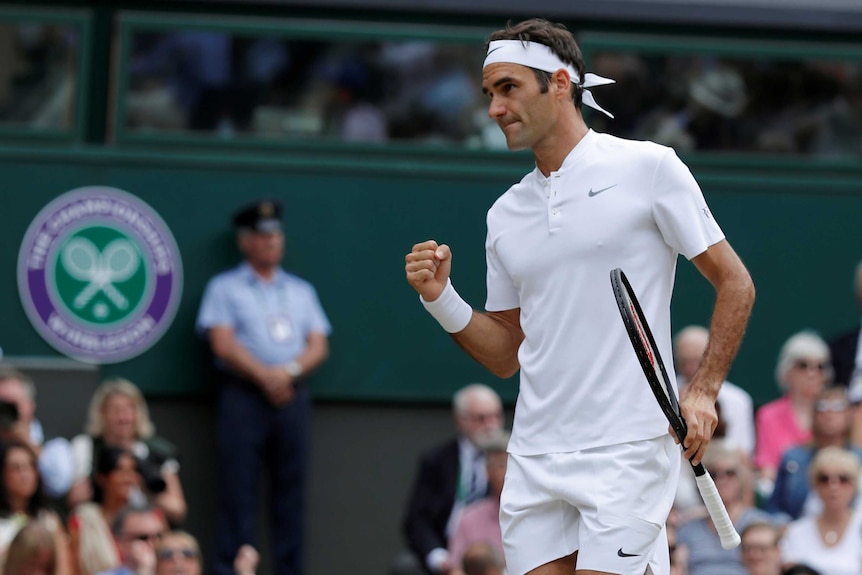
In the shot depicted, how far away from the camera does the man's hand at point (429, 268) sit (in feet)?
15.4

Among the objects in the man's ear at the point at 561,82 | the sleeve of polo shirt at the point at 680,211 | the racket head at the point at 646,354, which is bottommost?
the racket head at the point at 646,354

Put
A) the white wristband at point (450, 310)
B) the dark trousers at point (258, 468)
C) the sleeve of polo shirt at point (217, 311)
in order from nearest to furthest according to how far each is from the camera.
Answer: the white wristband at point (450, 310), the dark trousers at point (258, 468), the sleeve of polo shirt at point (217, 311)

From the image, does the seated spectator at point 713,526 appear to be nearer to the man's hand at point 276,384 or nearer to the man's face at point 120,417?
the man's hand at point 276,384

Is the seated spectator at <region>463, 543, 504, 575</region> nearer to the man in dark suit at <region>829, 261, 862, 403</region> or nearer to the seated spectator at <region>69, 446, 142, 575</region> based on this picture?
the seated spectator at <region>69, 446, 142, 575</region>

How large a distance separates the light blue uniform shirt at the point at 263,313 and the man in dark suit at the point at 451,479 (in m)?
1.19

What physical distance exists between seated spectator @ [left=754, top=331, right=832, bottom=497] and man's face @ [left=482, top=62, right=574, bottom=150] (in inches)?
194

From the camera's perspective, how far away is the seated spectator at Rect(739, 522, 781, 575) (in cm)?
764

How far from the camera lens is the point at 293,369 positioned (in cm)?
964

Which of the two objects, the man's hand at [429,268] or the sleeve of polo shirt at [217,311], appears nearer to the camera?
Result: the man's hand at [429,268]

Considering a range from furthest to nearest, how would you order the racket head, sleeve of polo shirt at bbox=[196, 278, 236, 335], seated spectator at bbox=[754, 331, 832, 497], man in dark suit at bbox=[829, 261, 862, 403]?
sleeve of polo shirt at bbox=[196, 278, 236, 335], man in dark suit at bbox=[829, 261, 862, 403], seated spectator at bbox=[754, 331, 832, 497], the racket head

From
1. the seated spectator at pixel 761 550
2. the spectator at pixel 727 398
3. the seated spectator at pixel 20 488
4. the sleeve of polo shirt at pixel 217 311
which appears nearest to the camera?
the seated spectator at pixel 761 550

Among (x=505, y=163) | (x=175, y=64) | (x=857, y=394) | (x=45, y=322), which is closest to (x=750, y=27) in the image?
(x=505, y=163)

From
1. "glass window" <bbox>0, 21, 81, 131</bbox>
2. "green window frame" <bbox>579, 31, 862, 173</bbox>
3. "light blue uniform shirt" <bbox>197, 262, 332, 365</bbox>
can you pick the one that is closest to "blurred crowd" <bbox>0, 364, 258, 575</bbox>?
"light blue uniform shirt" <bbox>197, 262, 332, 365</bbox>

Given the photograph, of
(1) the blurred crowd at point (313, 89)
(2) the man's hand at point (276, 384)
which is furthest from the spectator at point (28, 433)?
(1) the blurred crowd at point (313, 89)
